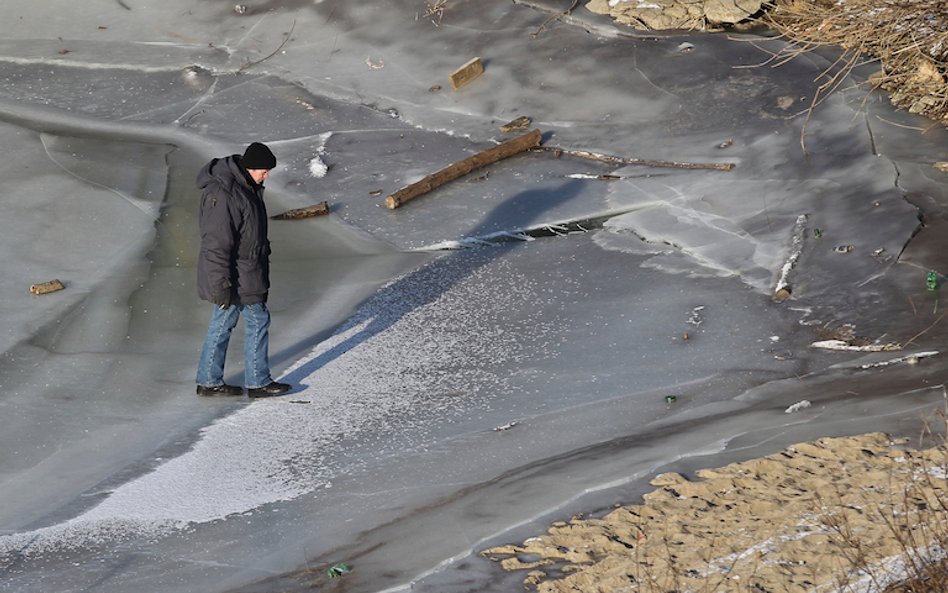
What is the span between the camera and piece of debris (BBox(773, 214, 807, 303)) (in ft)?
31.8

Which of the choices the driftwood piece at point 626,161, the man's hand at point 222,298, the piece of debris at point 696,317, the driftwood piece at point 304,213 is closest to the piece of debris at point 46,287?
the driftwood piece at point 304,213

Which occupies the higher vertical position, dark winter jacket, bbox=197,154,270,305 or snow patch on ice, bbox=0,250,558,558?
dark winter jacket, bbox=197,154,270,305

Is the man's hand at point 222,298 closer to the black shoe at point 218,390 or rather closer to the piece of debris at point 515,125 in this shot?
the black shoe at point 218,390

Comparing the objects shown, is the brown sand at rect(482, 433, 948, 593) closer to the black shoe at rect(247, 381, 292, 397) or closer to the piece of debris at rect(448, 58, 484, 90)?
the black shoe at rect(247, 381, 292, 397)

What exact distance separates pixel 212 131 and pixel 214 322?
5.98 meters

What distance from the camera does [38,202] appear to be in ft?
40.4

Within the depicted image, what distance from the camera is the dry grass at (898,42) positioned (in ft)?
37.5

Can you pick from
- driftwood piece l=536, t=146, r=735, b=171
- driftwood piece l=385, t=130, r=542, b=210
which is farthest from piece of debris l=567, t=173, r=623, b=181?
driftwood piece l=385, t=130, r=542, b=210

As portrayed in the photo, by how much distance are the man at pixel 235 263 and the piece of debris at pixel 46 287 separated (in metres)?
2.37

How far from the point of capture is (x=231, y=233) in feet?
28.0

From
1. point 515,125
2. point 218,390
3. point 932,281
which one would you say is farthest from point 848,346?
point 515,125

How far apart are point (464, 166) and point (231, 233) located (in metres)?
4.42

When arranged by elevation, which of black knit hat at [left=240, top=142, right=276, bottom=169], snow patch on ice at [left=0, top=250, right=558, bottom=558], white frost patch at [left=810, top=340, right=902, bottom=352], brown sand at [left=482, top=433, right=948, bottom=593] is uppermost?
black knit hat at [left=240, top=142, right=276, bottom=169]

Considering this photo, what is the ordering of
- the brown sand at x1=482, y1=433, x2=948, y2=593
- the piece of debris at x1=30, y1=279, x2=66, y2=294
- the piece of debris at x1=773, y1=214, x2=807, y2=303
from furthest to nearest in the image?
the piece of debris at x1=30, y1=279, x2=66, y2=294 → the piece of debris at x1=773, y1=214, x2=807, y2=303 → the brown sand at x1=482, y1=433, x2=948, y2=593
